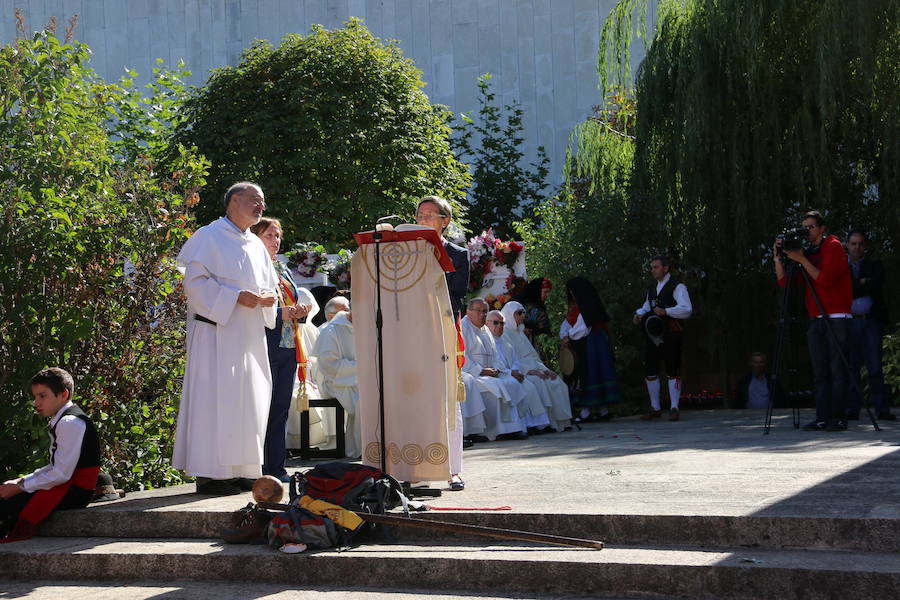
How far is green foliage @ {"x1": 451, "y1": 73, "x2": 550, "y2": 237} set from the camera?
101 ft

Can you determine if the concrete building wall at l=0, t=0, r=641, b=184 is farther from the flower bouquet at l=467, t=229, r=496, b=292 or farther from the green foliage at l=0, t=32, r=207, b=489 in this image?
the green foliage at l=0, t=32, r=207, b=489

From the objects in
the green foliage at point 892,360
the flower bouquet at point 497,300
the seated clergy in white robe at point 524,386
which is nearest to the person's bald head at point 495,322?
the seated clergy in white robe at point 524,386

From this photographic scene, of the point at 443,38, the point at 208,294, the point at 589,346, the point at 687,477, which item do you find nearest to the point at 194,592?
the point at 208,294

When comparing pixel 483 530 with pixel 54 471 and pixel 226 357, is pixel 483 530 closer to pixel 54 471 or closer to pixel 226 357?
pixel 226 357

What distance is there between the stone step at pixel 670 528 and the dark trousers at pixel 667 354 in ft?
26.5

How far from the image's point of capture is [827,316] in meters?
10.6

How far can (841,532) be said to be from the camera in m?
5.64

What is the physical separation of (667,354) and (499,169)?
17.9 metres

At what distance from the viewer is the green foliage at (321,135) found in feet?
80.4

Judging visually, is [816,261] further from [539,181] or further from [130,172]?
[539,181]

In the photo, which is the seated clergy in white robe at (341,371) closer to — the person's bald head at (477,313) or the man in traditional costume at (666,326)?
the person's bald head at (477,313)

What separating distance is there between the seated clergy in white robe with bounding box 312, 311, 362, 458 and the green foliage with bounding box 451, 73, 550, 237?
18809mm

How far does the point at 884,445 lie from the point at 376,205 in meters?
17.1

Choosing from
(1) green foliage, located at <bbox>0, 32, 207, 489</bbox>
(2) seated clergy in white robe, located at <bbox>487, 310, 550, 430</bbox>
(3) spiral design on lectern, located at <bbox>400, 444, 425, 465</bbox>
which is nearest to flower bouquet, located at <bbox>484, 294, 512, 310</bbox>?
(2) seated clergy in white robe, located at <bbox>487, 310, 550, 430</bbox>
